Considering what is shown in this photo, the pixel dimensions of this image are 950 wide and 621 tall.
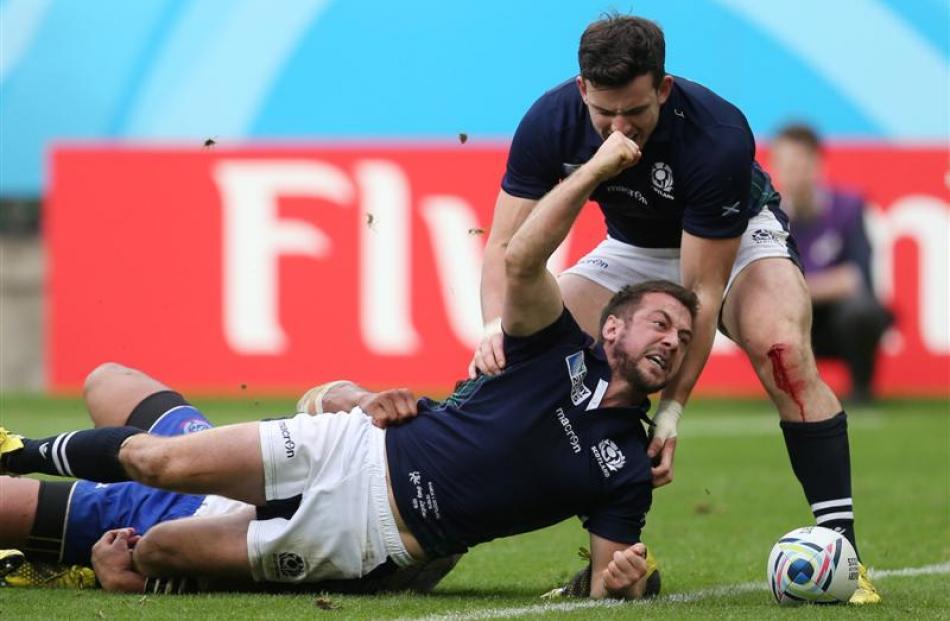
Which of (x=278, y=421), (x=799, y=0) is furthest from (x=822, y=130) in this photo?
(x=278, y=421)

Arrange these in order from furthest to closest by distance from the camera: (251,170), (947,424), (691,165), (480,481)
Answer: (251,170)
(947,424)
(691,165)
(480,481)

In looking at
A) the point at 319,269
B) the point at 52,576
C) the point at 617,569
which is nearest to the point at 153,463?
the point at 52,576

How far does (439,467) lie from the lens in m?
6.07

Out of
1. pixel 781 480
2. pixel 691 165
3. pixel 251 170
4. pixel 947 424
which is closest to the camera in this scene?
pixel 691 165

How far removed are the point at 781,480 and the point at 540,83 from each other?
6291 mm

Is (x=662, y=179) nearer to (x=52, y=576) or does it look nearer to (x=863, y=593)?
(x=863, y=593)

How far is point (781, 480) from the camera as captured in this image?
10703mm

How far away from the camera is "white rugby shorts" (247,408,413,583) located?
606 cm

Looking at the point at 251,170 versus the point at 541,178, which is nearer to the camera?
the point at 541,178

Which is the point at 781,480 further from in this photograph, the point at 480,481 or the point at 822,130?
the point at 822,130

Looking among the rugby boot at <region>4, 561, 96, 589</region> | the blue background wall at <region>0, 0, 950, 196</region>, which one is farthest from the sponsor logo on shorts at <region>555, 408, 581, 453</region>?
the blue background wall at <region>0, 0, 950, 196</region>

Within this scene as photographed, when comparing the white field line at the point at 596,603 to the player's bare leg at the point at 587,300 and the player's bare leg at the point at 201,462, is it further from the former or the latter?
the player's bare leg at the point at 587,300

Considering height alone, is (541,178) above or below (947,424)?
above

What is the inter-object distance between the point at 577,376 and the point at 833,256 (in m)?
9.46
